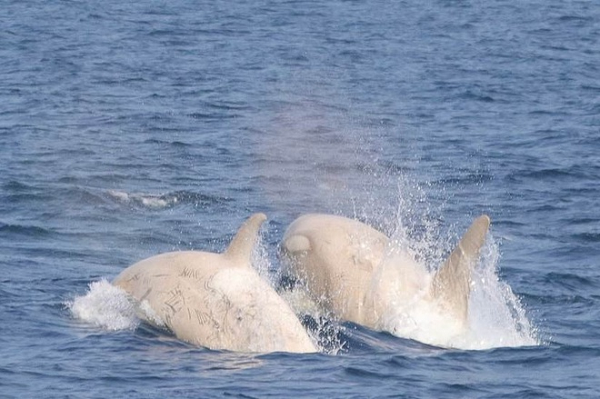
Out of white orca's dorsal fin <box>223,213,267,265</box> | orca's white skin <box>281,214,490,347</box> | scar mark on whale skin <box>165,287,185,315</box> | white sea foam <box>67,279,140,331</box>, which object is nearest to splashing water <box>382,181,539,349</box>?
orca's white skin <box>281,214,490,347</box>

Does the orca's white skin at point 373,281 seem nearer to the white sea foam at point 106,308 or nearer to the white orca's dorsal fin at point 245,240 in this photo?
the white orca's dorsal fin at point 245,240

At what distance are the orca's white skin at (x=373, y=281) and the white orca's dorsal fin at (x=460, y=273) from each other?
13mm

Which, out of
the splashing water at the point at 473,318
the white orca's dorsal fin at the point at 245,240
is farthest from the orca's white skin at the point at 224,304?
the splashing water at the point at 473,318

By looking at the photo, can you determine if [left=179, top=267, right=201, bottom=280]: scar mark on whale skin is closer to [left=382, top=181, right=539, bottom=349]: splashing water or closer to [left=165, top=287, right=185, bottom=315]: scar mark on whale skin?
[left=165, top=287, right=185, bottom=315]: scar mark on whale skin

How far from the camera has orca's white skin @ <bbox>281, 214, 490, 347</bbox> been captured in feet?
67.2

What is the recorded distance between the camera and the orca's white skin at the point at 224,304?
62.0 feet

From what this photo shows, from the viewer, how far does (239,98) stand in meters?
45.6

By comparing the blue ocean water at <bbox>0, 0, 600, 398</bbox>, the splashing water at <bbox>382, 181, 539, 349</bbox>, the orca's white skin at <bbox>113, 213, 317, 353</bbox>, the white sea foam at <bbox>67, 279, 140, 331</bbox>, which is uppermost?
the orca's white skin at <bbox>113, 213, 317, 353</bbox>

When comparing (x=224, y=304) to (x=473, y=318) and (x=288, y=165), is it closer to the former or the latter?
(x=473, y=318)

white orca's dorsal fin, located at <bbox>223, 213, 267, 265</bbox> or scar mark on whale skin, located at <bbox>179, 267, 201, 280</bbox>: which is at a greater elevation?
white orca's dorsal fin, located at <bbox>223, 213, 267, 265</bbox>

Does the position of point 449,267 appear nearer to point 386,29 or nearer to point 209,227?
point 209,227

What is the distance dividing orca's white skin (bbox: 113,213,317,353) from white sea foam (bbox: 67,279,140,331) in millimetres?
257

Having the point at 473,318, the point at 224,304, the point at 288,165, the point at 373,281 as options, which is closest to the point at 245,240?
the point at 224,304

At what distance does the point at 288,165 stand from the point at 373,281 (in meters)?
14.6
